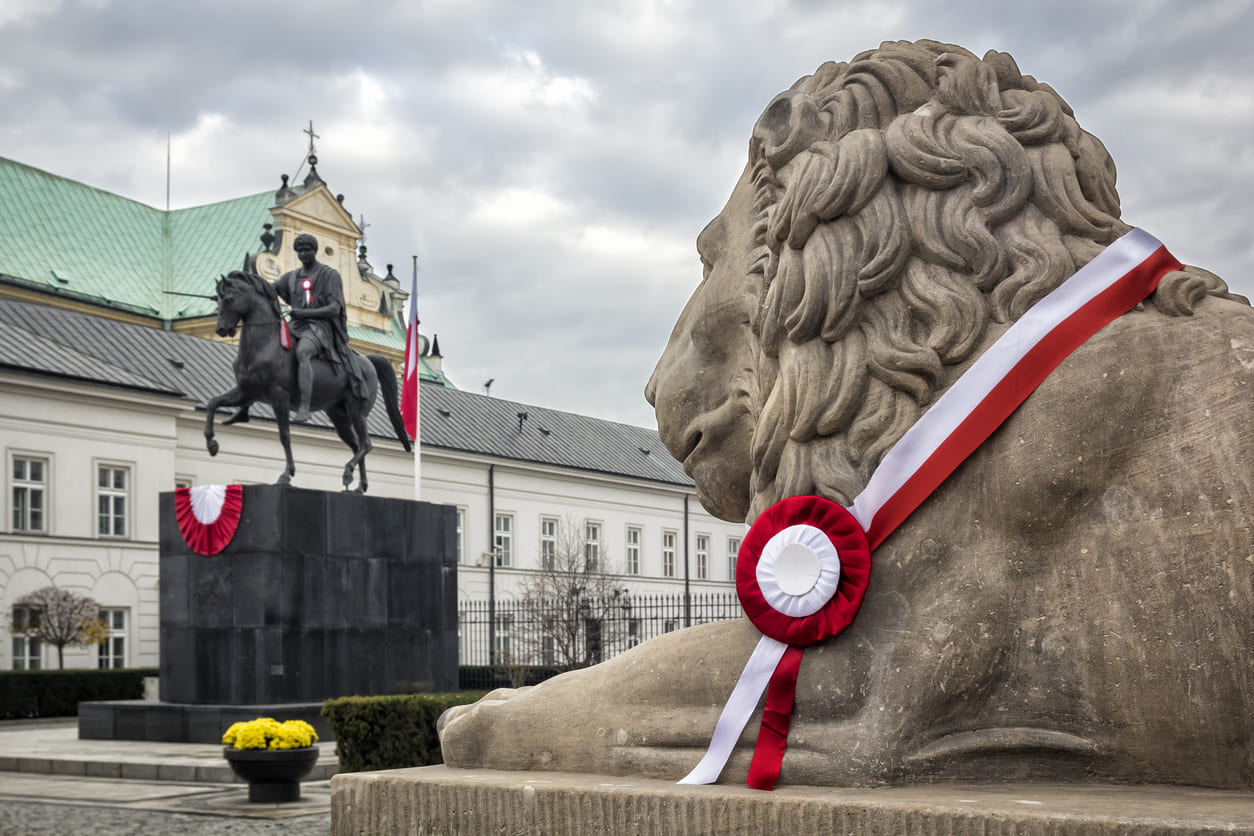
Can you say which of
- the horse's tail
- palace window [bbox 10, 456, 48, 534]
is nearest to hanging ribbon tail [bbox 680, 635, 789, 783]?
the horse's tail

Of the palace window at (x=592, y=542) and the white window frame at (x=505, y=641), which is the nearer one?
the white window frame at (x=505, y=641)

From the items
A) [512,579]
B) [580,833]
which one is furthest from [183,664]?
[512,579]

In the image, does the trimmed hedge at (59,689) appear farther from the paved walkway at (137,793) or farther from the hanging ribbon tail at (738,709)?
the hanging ribbon tail at (738,709)

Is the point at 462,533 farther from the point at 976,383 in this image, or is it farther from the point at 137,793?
the point at 976,383

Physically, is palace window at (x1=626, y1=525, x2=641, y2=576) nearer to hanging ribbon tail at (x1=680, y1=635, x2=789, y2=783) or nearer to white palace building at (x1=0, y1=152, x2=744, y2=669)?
white palace building at (x1=0, y1=152, x2=744, y2=669)

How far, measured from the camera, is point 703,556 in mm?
51969

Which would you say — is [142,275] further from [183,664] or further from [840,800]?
[840,800]

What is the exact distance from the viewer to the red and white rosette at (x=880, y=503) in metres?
2.48

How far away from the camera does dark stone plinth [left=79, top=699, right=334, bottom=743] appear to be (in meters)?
16.4

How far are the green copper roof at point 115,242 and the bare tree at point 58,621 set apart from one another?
19.6 meters

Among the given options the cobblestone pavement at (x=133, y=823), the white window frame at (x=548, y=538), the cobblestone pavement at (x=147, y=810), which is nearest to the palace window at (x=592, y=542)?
the white window frame at (x=548, y=538)

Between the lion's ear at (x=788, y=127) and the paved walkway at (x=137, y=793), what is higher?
the lion's ear at (x=788, y=127)

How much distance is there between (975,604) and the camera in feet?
8.07

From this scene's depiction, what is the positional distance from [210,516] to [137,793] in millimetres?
5042
